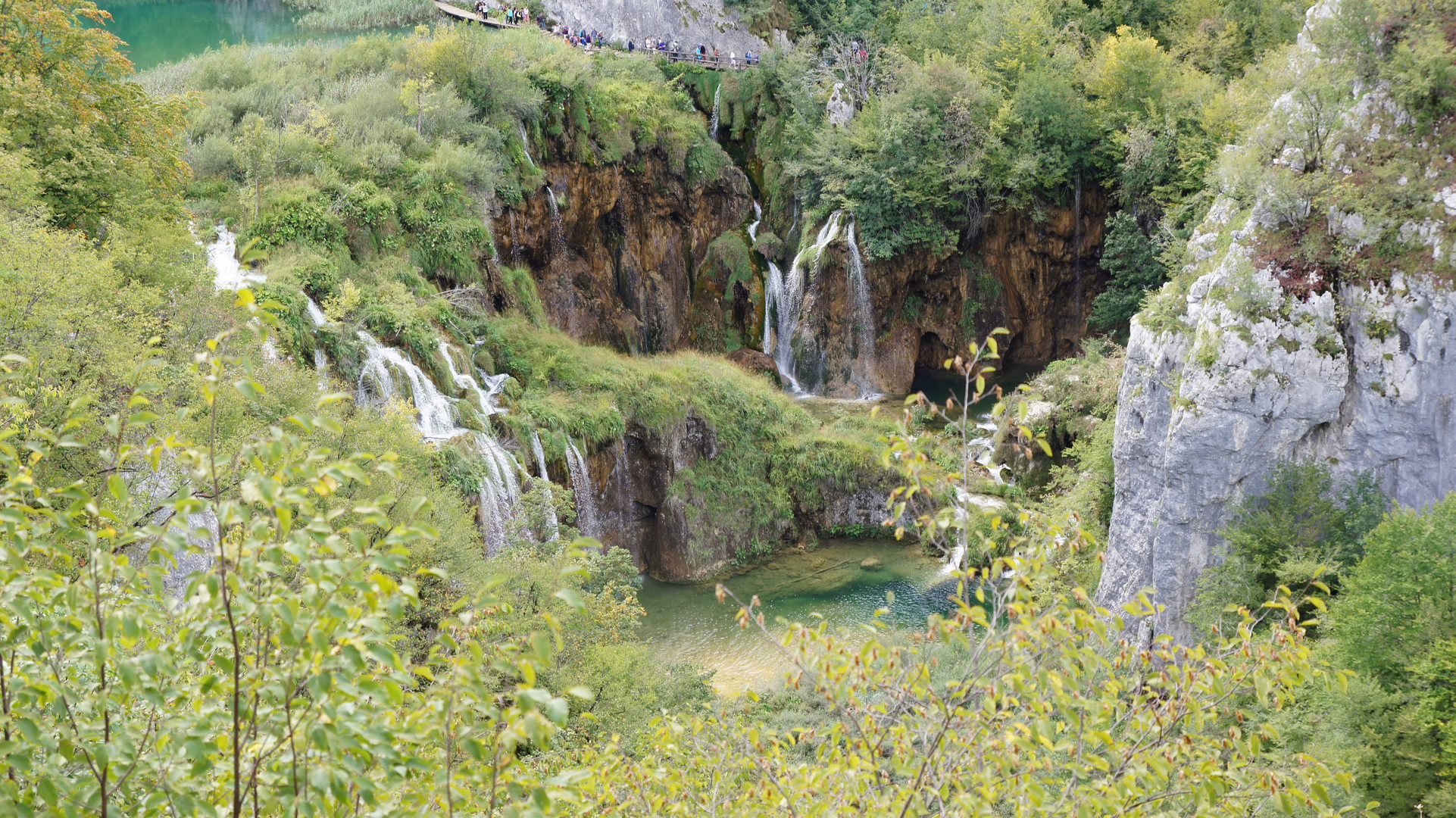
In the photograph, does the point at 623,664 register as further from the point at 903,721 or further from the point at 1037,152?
the point at 1037,152

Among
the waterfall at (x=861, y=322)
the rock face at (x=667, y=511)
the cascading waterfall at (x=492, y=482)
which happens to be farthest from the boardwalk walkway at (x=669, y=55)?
the cascading waterfall at (x=492, y=482)

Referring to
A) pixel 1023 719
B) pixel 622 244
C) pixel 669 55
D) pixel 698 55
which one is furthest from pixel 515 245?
pixel 1023 719

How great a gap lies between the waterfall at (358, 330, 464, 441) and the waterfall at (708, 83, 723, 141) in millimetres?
20555

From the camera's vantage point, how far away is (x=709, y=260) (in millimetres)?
32625

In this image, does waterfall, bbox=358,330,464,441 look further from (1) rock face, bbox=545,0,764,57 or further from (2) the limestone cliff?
(1) rock face, bbox=545,0,764,57

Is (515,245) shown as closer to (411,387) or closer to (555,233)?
(555,233)

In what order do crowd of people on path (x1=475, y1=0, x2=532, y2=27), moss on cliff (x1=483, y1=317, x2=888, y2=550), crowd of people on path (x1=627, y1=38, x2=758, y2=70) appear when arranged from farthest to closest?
1. crowd of people on path (x1=627, y1=38, x2=758, y2=70)
2. crowd of people on path (x1=475, y1=0, x2=532, y2=27)
3. moss on cliff (x1=483, y1=317, x2=888, y2=550)

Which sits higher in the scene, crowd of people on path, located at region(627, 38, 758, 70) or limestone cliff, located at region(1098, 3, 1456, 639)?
crowd of people on path, located at region(627, 38, 758, 70)

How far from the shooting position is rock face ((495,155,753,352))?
2727 centimetres

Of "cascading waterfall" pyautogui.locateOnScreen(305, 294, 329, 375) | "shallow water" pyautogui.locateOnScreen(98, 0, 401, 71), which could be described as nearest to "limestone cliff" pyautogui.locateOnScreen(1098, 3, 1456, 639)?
"cascading waterfall" pyautogui.locateOnScreen(305, 294, 329, 375)

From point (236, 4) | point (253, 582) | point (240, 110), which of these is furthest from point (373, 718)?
point (236, 4)

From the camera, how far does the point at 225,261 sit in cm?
1905

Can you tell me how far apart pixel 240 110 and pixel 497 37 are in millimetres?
9411

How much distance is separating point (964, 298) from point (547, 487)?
68.1 ft
